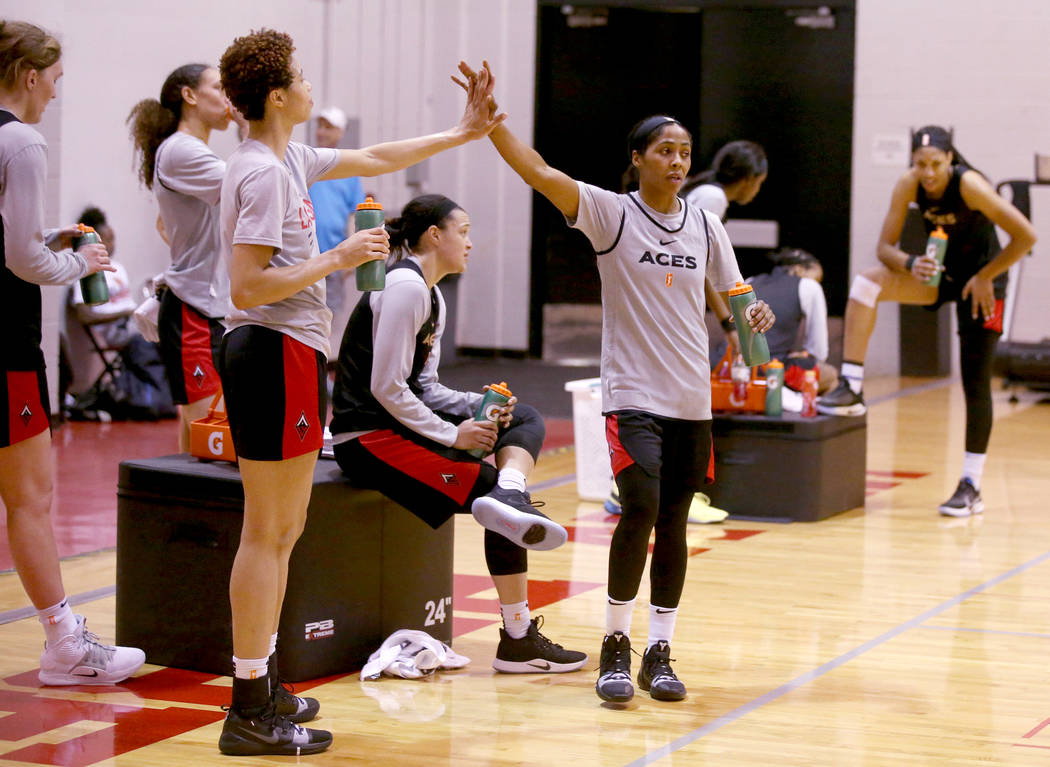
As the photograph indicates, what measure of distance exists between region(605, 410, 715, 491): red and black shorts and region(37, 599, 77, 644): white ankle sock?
1453 millimetres

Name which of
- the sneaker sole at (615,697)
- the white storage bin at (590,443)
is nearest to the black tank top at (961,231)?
the white storage bin at (590,443)

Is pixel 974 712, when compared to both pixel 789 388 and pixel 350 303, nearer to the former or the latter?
pixel 789 388

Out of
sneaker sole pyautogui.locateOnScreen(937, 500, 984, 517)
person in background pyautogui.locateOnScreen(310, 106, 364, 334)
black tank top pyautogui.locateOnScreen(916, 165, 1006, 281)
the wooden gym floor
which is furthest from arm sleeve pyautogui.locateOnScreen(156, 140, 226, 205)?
person in background pyautogui.locateOnScreen(310, 106, 364, 334)

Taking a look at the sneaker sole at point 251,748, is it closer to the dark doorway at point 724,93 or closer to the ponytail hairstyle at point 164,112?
the ponytail hairstyle at point 164,112

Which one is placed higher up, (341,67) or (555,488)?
(341,67)

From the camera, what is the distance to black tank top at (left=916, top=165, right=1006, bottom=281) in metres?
6.39

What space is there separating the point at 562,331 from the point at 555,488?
19.5ft

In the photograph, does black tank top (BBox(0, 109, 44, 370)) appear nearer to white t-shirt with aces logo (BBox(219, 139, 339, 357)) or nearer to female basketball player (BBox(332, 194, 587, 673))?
white t-shirt with aces logo (BBox(219, 139, 339, 357))

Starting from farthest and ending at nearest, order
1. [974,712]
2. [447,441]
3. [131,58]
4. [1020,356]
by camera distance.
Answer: [1020,356] < [131,58] < [447,441] < [974,712]

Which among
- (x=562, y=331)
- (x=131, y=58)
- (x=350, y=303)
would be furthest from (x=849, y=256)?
(x=131, y=58)

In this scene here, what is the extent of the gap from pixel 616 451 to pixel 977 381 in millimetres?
3143

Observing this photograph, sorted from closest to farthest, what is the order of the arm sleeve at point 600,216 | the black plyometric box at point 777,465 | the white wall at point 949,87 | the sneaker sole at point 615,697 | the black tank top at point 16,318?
the black tank top at point 16,318
the sneaker sole at point 615,697
the arm sleeve at point 600,216
the black plyometric box at point 777,465
the white wall at point 949,87

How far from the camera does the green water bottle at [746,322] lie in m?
3.90

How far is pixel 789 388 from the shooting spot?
679cm
